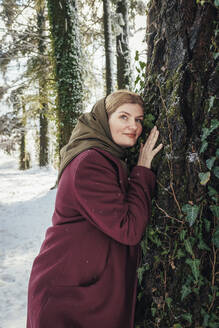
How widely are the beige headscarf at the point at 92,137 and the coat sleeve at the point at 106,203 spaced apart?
15 cm

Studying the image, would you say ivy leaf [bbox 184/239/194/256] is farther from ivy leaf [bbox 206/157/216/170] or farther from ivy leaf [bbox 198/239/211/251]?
ivy leaf [bbox 206/157/216/170]

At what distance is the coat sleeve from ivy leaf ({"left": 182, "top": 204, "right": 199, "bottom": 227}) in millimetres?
275

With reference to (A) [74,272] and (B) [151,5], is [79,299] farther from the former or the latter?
(B) [151,5]

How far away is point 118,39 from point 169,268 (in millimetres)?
10490

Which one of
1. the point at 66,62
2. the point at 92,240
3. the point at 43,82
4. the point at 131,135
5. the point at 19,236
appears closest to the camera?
the point at 92,240

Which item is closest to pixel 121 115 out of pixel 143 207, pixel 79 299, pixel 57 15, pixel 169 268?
pixel 143 207

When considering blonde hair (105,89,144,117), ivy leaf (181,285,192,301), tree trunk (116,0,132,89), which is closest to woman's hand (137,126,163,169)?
blonde hair (105,89,144,117)

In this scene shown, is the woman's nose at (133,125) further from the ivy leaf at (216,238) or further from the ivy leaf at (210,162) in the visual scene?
the ivy leaf at (216,238)

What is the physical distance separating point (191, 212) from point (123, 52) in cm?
1006

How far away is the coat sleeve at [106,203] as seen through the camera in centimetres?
155

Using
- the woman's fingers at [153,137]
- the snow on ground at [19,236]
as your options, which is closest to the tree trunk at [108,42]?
the snow on ground at [19,236]

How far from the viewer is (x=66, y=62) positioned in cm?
745

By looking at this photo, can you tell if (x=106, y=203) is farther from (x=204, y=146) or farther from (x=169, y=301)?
(x=169, y=301)

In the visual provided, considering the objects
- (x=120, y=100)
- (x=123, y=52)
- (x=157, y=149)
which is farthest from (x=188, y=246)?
(x=123, y=52)
